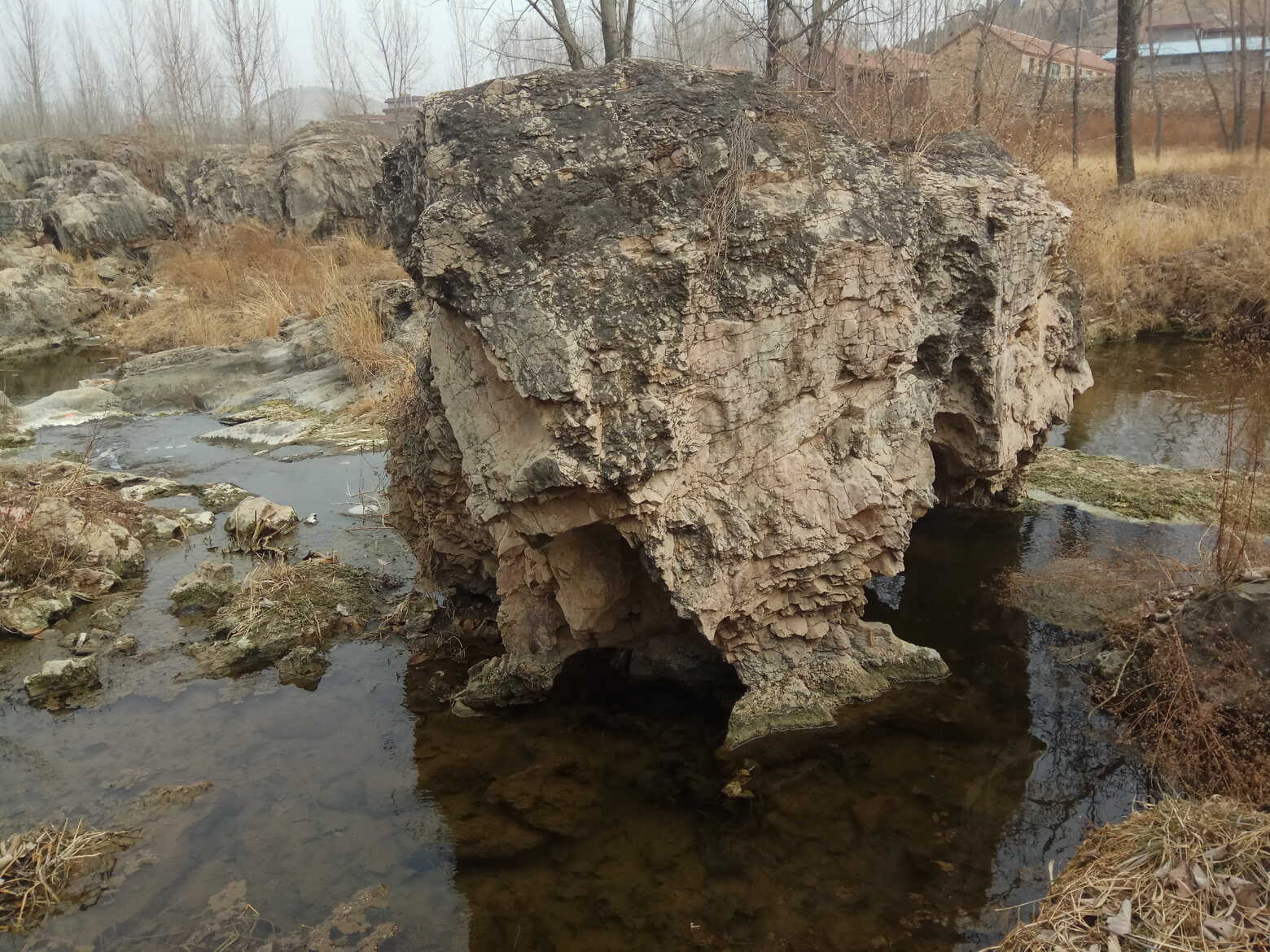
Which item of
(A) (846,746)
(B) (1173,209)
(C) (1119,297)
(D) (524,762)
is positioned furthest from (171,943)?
(B) (1173,209)

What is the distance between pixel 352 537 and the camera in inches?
305

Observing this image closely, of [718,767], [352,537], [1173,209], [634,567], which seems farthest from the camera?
[1173,209]

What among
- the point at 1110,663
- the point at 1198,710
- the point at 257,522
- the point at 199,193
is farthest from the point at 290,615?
the point at 199,193

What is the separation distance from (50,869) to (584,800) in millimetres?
2405

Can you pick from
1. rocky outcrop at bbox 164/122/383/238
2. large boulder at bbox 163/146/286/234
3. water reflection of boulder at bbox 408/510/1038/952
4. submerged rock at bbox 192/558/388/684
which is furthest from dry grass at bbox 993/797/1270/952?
large boulder at bbox 163/146/286/234

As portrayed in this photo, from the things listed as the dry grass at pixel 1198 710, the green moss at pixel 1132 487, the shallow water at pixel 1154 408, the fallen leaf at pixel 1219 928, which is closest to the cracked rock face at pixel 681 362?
Result: the dry grass at pixel 1198 710

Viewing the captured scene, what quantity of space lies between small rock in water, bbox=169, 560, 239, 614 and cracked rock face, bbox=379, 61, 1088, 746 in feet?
6.34

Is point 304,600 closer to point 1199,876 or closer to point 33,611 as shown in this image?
point 33,611

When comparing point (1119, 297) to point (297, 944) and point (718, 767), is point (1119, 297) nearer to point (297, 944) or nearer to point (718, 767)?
point (718, 767)

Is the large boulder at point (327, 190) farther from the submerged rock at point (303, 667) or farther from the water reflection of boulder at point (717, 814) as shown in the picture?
the water reflection of boulder at point (717, 814)

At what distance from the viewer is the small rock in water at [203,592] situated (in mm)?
6582

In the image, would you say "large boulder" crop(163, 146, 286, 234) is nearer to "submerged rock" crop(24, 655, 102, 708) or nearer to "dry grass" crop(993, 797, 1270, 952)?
"submerged rock" crop(24, 655, 102, 708)

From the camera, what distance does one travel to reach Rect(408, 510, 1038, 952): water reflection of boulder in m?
3.74

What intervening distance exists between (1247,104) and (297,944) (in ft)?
99.1
